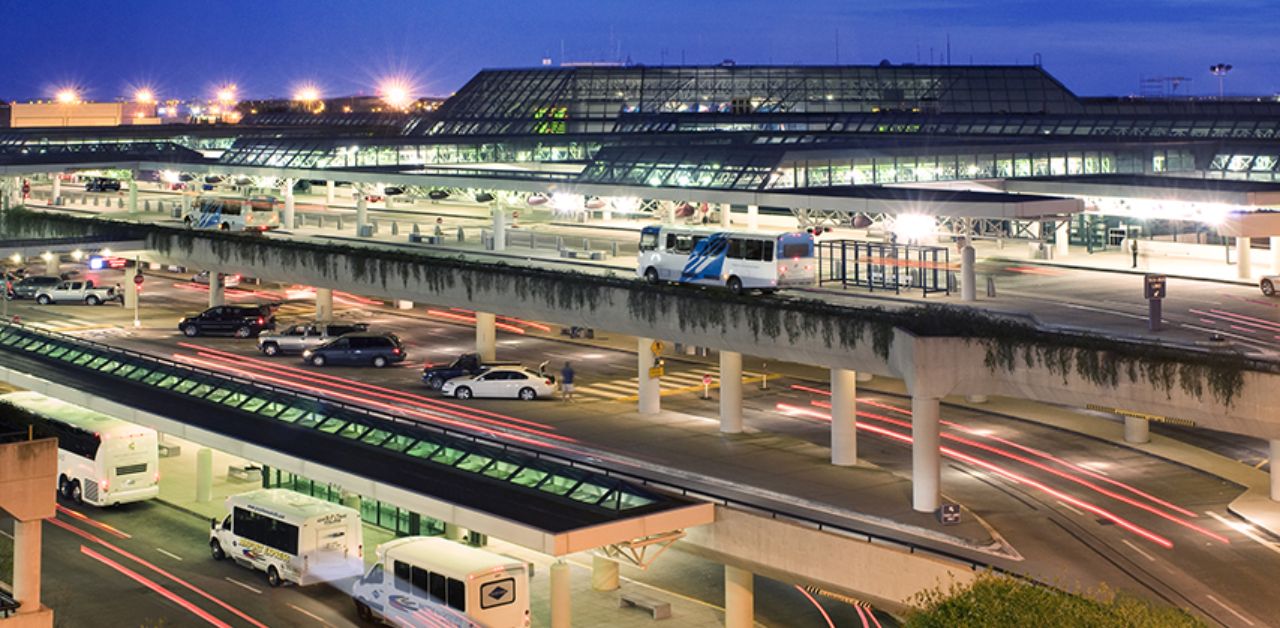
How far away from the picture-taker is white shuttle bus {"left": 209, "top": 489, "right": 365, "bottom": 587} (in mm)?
47094

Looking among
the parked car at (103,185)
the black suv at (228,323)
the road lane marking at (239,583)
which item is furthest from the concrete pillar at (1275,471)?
the parked car at (103,185)

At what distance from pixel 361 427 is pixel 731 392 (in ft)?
42.8

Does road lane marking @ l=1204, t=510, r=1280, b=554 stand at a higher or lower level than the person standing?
lower

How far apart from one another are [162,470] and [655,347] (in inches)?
775

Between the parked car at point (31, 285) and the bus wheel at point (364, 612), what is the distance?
5909cm

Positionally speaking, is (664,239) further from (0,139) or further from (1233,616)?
(0,139)

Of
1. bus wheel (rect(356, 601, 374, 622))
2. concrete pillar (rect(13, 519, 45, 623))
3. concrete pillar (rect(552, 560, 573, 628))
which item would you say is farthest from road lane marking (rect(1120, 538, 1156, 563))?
concrete pillar (rect(13, 519, 45, 623))

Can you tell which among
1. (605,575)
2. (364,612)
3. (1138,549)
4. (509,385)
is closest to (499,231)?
(509,385)

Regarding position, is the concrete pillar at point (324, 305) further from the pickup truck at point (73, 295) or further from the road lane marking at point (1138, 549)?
the road lane marking at point (1138, 549)

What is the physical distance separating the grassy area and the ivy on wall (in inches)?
500

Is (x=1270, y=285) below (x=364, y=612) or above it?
above

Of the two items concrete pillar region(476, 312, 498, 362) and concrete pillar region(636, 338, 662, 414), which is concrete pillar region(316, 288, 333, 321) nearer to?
concrete pillar region(476, 312, 498, 362)

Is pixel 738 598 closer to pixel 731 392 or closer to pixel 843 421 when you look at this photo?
pixel 843 421

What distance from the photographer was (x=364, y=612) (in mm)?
44406
